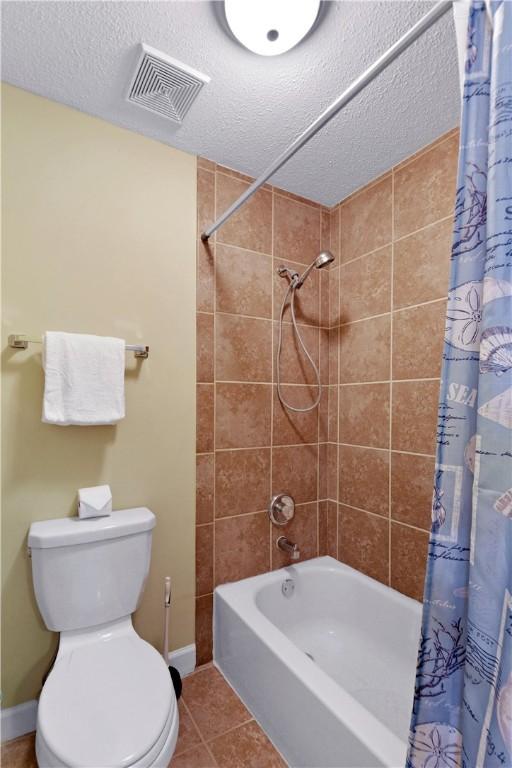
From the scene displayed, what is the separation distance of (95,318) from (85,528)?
80cm

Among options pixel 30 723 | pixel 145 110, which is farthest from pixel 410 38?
pixel 30 723

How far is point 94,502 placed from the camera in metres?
1.41

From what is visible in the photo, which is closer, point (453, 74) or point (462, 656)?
point (462, 656)

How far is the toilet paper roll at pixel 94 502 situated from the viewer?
1396mm

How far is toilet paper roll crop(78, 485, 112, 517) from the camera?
1396mm

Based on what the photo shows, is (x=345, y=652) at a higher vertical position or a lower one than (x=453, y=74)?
lower

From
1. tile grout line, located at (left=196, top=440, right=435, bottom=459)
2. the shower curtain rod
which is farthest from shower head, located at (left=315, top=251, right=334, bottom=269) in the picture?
tile grout line, located at (left=196, top=440, right=435, bottom=459)

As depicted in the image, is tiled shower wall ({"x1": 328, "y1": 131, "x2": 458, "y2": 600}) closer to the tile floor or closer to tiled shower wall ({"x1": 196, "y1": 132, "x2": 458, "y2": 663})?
tiled shower wall ({"x1": 196, "y1": 132, "x2": 458, "y2": 663})

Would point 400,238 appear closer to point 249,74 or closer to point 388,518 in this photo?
point 249,74

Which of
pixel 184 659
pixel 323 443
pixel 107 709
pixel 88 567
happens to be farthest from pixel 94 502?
pixel 323 443

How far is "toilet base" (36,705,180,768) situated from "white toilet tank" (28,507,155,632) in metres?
0.39

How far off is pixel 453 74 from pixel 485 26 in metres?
0.77

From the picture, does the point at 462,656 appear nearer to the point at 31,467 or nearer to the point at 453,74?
the point at 31,467

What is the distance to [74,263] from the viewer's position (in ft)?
4.85
